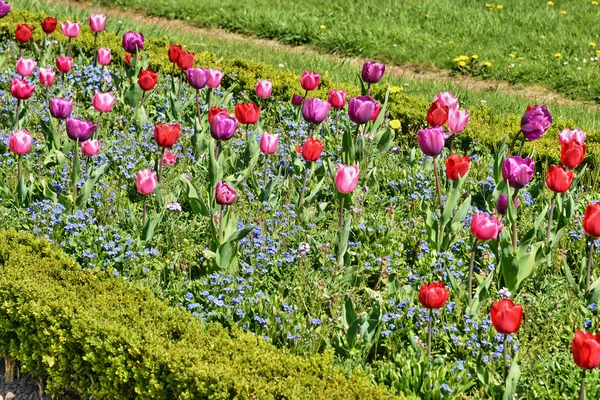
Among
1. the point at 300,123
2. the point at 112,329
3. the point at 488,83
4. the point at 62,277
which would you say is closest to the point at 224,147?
the point at 300,123

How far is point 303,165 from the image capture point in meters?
6.46

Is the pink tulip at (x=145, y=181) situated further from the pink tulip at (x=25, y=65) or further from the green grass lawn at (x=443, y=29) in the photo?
the green grass lawn at (x=443, y=29)

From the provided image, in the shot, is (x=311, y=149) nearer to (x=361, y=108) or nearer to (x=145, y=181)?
(x=361, y=108)

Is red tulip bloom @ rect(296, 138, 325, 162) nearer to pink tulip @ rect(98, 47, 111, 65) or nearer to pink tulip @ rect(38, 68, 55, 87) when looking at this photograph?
pink tulip @ rect(38, 68, 55, 87)

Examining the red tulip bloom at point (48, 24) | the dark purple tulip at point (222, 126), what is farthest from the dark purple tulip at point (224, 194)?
the red tulip bloom at point (48, 24)

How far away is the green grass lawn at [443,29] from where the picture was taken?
35.2ft

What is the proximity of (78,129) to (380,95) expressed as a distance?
374 centimetres

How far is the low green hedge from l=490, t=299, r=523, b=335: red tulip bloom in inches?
23.4

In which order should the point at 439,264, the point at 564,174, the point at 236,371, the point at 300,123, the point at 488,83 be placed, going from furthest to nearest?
the point at 488,83 → the point at 300,123 → the point at 439,264 → the point at 564,174 → the point at 236,371

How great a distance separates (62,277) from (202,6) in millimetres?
8554

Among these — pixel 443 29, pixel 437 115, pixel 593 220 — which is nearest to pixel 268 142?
pixel 437 115

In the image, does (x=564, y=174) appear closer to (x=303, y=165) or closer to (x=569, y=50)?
(x=303, y=165)

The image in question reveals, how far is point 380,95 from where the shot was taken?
27.5 ft

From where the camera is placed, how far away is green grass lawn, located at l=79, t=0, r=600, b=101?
1072 cm
